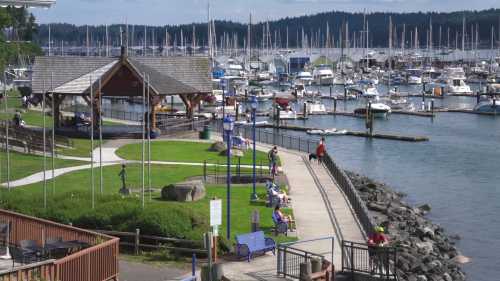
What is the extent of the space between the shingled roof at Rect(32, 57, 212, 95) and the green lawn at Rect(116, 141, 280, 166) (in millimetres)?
4166

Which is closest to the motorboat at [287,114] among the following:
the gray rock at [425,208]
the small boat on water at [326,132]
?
the small boat on water at [326,132]

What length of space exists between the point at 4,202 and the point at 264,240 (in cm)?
1066

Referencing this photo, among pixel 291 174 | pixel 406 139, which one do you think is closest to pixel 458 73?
pixel 406 139

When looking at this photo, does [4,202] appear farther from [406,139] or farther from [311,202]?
[406,139]

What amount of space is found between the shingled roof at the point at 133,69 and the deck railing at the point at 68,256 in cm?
3563

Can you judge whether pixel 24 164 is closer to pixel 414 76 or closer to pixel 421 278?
pixel 421 278

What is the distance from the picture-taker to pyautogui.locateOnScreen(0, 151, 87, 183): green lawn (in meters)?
46.5

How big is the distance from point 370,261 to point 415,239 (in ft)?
44.5

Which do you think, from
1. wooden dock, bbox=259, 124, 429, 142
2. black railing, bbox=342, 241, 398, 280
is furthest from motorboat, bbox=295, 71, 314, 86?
black railing, bbox=342, 241, 398, 280

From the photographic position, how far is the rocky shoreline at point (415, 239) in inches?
1361

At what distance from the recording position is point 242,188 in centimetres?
4559

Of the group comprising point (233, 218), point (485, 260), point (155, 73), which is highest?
point (155, 73)

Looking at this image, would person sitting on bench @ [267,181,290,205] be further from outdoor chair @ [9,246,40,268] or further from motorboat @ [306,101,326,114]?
motorboat @ [306,101,326,114]

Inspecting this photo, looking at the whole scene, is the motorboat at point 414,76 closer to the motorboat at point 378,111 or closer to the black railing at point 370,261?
the motorboat at point 378,111
